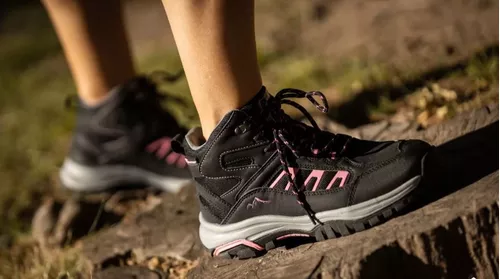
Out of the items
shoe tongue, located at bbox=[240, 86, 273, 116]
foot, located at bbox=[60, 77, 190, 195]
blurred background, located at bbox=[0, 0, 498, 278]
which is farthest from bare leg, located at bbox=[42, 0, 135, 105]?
shoe tongue, located at bbox=[240, 86, 273, 116]

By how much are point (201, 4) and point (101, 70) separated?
0.92 m

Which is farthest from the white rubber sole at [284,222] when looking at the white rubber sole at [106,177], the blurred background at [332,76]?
the white rubber sole at [106,177]

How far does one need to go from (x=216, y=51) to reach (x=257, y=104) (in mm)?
177

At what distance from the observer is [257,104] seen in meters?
1.58

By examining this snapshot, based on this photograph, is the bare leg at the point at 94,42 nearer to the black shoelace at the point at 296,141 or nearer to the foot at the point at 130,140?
the foot at the point at 130,140

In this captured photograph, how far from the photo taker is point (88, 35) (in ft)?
7.30

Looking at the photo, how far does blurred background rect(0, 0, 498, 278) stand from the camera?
7.42 feet

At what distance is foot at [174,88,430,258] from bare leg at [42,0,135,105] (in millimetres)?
764

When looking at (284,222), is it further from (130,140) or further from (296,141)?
(130,140)

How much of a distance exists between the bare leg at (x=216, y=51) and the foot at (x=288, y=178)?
0.16ft

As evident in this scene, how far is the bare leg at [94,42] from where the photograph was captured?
220 cm

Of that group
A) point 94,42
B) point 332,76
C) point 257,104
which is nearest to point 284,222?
point 257,104

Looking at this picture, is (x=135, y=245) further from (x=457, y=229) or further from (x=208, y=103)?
(x=457, y=229)

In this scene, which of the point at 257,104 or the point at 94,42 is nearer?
the point at 257,104
